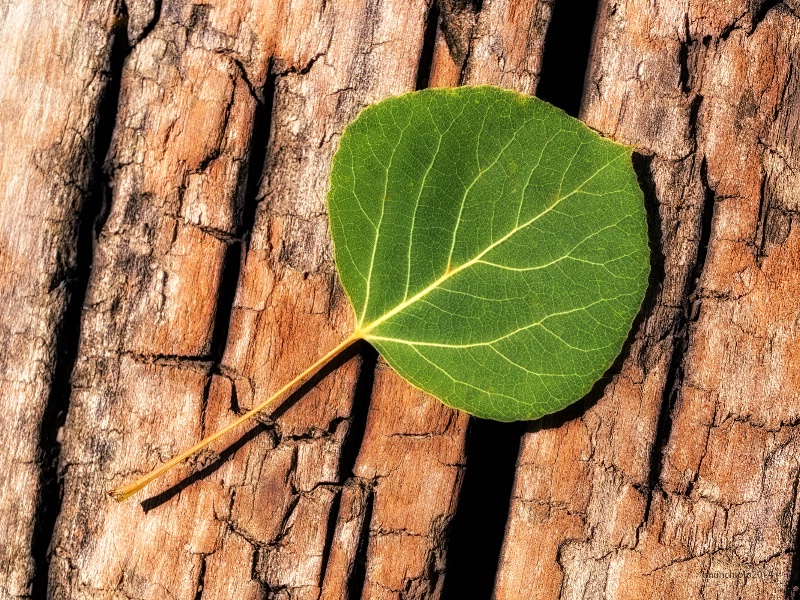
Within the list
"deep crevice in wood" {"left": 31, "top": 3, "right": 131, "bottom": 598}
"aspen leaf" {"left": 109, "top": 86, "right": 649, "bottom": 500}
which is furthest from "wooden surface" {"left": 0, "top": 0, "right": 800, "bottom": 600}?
"aspen leaf" {"left": 109, "top": 86, "right": 649, "bottom": 500}

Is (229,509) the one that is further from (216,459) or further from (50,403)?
(50,403)

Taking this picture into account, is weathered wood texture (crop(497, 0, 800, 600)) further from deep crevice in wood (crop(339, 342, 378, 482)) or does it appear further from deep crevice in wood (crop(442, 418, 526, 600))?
deep crevice in wood (crop(339, 342, 378, 482))

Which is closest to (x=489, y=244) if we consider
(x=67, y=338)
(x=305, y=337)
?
(x=305, y=337)

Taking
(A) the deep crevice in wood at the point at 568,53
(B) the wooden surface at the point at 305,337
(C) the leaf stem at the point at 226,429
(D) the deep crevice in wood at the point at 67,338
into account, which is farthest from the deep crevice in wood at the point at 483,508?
(D) the deep crevice in wood at the point at 67,338

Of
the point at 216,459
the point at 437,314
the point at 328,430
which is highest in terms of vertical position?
the point at 437,314

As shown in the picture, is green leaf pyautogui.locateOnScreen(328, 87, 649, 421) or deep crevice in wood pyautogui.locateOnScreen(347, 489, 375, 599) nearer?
green leaf pyautogui.locateOnScreen(328, 87, 649, 421)

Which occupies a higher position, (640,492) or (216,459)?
(640,492)

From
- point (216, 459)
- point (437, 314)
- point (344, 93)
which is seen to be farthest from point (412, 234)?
point (216, 459)
